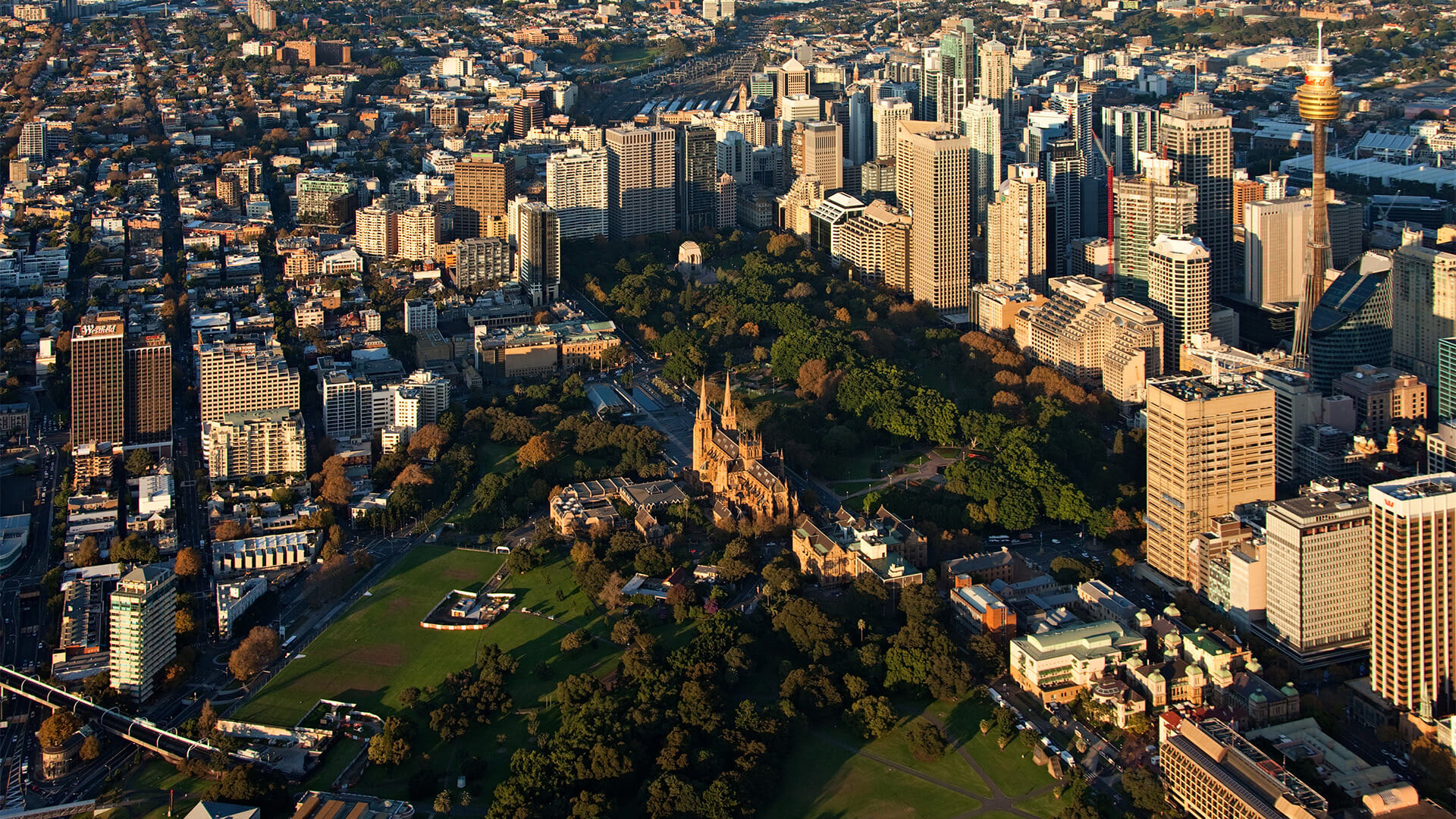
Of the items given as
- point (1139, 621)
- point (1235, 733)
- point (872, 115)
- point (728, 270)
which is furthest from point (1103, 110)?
point (1235, 733)

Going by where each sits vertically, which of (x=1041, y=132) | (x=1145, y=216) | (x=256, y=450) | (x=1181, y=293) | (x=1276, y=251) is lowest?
(x=256, y=450)

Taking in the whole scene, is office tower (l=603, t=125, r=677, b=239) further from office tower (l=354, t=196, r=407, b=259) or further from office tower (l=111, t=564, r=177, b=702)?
office tower (l=111, t=564, r=177, b=702)

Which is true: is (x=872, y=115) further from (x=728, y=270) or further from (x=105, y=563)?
(x=105, y=563)

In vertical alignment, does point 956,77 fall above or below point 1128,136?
above

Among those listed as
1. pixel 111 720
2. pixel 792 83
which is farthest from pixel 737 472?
pixel 792 83

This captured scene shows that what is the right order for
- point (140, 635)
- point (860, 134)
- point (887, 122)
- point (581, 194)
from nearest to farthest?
point (140, 635)
point (581, 194)
point (887, 122)
point (860, 134)

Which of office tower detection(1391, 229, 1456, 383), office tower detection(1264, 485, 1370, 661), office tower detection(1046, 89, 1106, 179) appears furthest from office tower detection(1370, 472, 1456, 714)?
office tower detection(1046, 89, 1106, 179)

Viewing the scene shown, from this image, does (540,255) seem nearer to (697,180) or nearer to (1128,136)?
(697,180)
